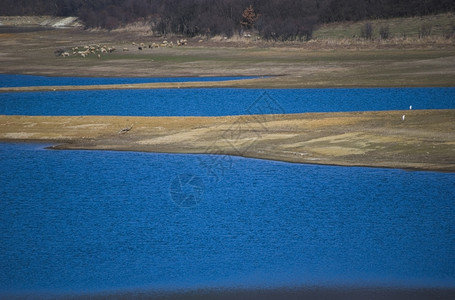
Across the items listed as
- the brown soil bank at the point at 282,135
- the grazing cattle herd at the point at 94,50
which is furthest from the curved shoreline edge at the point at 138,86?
the grazing cattle herd at the point at 94,50

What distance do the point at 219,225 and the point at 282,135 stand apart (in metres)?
11.2

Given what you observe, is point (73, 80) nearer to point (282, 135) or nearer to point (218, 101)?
point (218, 101)

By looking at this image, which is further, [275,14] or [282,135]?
[275,14]

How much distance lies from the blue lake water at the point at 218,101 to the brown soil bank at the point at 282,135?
2584 mm

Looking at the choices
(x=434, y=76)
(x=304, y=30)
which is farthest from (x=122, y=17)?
(x=434, y=76)

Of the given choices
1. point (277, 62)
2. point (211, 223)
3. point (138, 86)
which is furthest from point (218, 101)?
point (211, 223)

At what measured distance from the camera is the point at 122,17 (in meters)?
115

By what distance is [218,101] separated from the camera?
3959cm

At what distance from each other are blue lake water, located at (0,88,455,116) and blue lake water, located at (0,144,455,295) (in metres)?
10.9

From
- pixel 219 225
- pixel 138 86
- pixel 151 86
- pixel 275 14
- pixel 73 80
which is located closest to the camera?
pixel 219 225

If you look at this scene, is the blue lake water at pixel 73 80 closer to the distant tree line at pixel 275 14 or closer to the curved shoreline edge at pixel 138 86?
the curved shoreline edge at pixel 138 86

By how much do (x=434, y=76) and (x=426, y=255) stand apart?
29.7 meters

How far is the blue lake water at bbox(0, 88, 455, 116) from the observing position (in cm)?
3591

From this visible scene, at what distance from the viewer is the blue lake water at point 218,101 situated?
118ft
